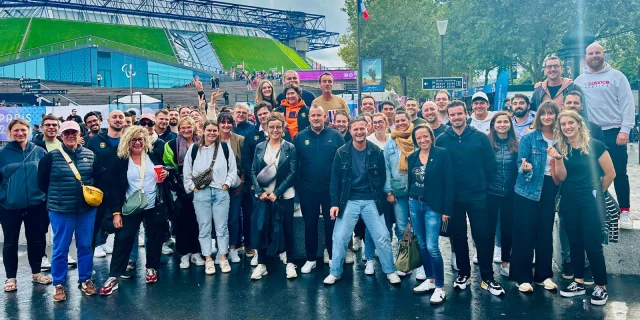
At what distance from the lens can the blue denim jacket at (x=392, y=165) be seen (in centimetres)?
668

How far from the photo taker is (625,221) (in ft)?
22.7

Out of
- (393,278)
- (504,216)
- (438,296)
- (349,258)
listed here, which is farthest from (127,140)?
(504,216)

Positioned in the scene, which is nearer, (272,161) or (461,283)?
(461,283)

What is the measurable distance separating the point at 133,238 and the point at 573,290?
515 centimetres

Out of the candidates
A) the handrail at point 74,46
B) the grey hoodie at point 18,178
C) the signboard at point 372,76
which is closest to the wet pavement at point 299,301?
the grey hoodie at point 18,178

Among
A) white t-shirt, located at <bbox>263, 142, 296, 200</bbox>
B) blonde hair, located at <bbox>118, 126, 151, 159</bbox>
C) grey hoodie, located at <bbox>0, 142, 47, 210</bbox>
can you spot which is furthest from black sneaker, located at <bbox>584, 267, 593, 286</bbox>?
grey hoodie, located at <bbox>0, 142, 47, 210</bbox>

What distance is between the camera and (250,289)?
21.3 feet

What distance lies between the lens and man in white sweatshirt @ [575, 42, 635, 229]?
695 centimetres

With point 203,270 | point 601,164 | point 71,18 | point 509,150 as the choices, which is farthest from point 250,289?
point 71,18

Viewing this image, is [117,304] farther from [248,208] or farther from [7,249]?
[248,208]

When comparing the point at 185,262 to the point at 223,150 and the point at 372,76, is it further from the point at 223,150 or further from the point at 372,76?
the point at 372,76

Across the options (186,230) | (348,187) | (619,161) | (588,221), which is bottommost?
(186,230)

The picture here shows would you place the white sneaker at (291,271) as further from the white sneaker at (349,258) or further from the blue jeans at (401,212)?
the blue jeans at (401,212)

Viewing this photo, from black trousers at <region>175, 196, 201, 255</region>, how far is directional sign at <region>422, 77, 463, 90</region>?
1471cm
